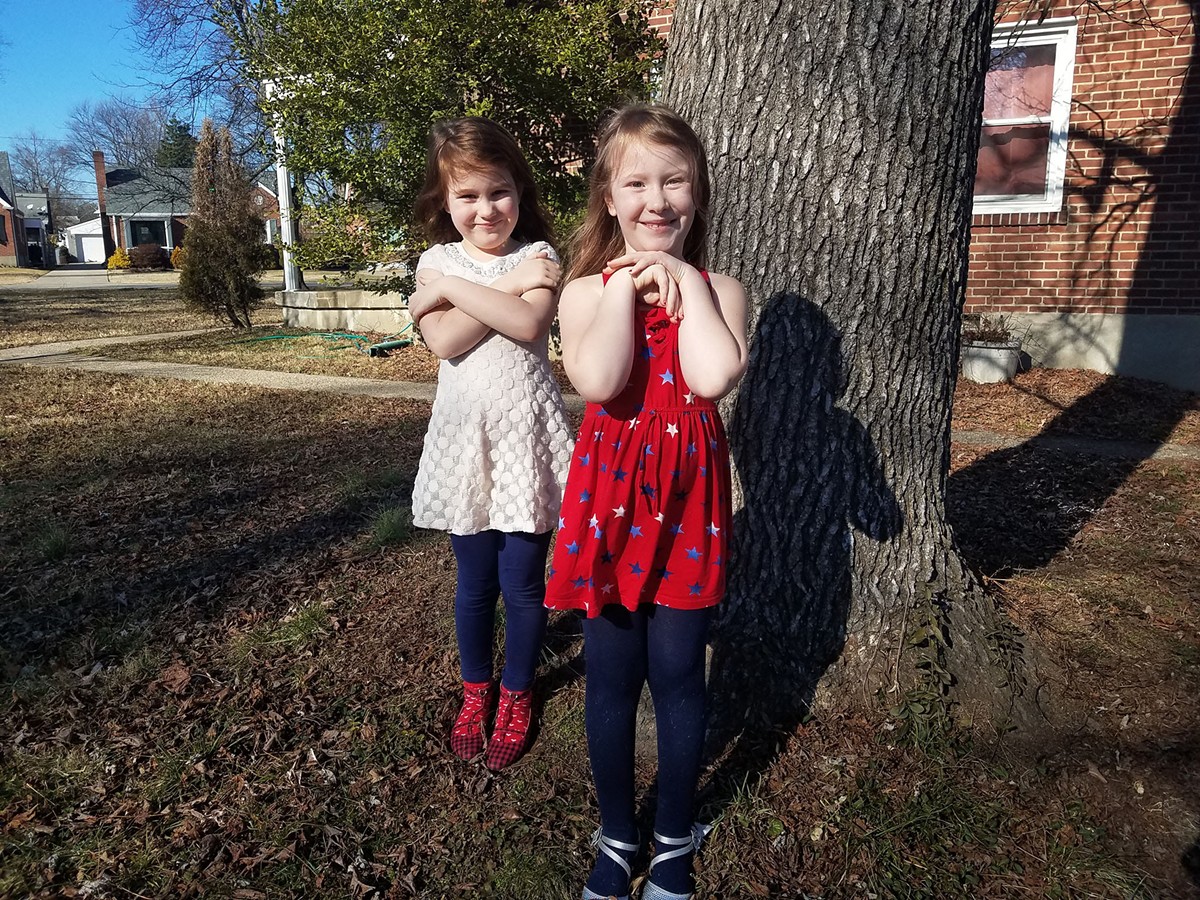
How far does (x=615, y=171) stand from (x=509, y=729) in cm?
151

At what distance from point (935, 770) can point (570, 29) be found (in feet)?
20.7

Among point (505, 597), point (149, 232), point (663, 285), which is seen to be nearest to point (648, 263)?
point (663, 285)

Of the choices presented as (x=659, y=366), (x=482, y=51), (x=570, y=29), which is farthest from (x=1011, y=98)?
(x=659, y=366)

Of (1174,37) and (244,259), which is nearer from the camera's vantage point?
(1174,37)

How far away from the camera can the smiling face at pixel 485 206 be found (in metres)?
2.16

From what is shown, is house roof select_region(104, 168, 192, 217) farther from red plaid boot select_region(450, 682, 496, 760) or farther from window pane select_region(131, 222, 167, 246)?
red plaid boot select_region(450, 682, 496, 760)

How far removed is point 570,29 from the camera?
6.80 metres

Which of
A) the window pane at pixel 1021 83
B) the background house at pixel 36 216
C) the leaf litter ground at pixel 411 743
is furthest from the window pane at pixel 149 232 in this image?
the leaf litter ground at pixel 411 743

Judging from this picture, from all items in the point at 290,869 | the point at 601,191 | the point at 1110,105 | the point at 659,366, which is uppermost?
the point at 1110,105

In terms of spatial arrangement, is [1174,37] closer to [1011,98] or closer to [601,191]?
[1011,98]

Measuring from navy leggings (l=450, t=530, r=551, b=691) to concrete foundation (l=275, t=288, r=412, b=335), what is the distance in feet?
29.1

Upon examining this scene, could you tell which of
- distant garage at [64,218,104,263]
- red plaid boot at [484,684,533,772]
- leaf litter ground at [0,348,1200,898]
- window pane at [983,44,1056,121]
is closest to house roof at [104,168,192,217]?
distant garage at [64,218,104,263]

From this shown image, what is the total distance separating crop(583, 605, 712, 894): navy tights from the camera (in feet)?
6.08

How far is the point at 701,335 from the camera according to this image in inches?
65.6
